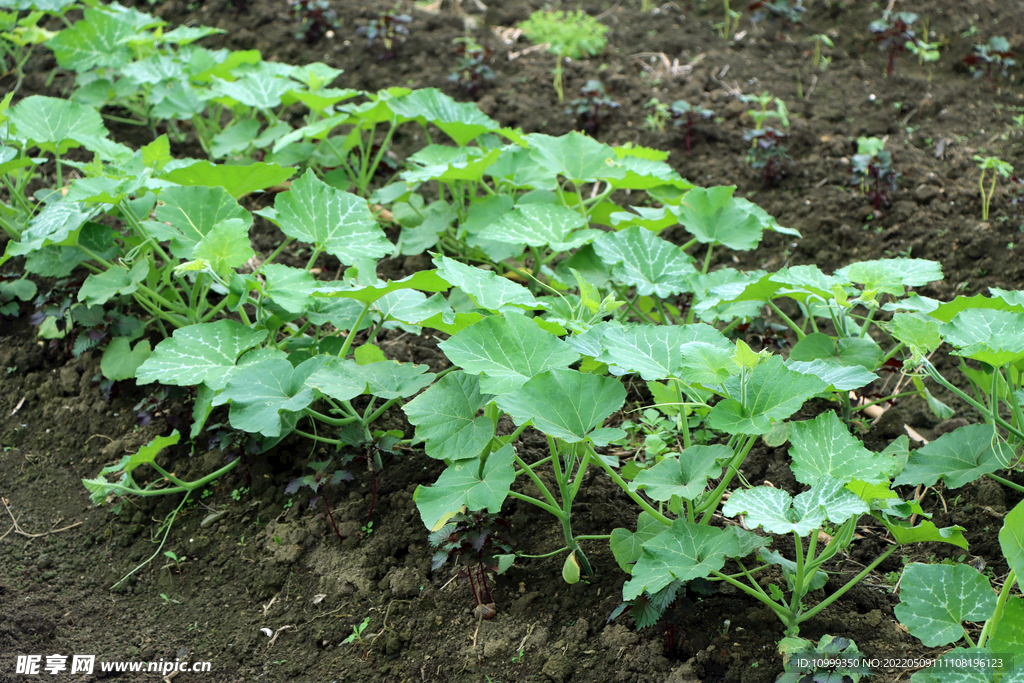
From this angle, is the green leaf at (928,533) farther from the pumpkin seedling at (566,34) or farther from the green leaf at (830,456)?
the pumpkin seedling at (566,34)

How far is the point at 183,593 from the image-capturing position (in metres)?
2.05

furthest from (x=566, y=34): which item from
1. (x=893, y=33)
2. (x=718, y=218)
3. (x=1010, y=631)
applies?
(x=1010, y=631)

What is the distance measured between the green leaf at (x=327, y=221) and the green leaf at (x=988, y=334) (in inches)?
61.2

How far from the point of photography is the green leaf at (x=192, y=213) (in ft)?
7.47

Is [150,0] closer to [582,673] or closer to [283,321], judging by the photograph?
[283,321]

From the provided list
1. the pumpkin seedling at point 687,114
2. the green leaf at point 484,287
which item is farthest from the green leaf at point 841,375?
the pumpkin seedling at point 687,114

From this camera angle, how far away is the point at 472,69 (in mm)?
4008

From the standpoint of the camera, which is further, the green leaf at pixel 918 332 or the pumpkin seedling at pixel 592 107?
the pumpkin seedling at pixel 592 107

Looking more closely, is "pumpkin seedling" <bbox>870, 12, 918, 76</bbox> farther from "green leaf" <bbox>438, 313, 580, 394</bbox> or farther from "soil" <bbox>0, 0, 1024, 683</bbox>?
"green leaf" <bbox>438, 313, 580, 394</bbox>

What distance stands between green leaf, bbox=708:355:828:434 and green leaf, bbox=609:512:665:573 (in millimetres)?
354

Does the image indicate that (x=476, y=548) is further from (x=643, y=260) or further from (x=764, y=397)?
(x=643, y=260)

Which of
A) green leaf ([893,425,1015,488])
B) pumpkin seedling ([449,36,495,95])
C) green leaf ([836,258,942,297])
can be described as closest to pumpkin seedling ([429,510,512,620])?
green leaf ([893,425,1015,488])

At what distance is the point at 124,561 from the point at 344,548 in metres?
0.68

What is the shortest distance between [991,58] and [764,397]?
3315 millimetres
